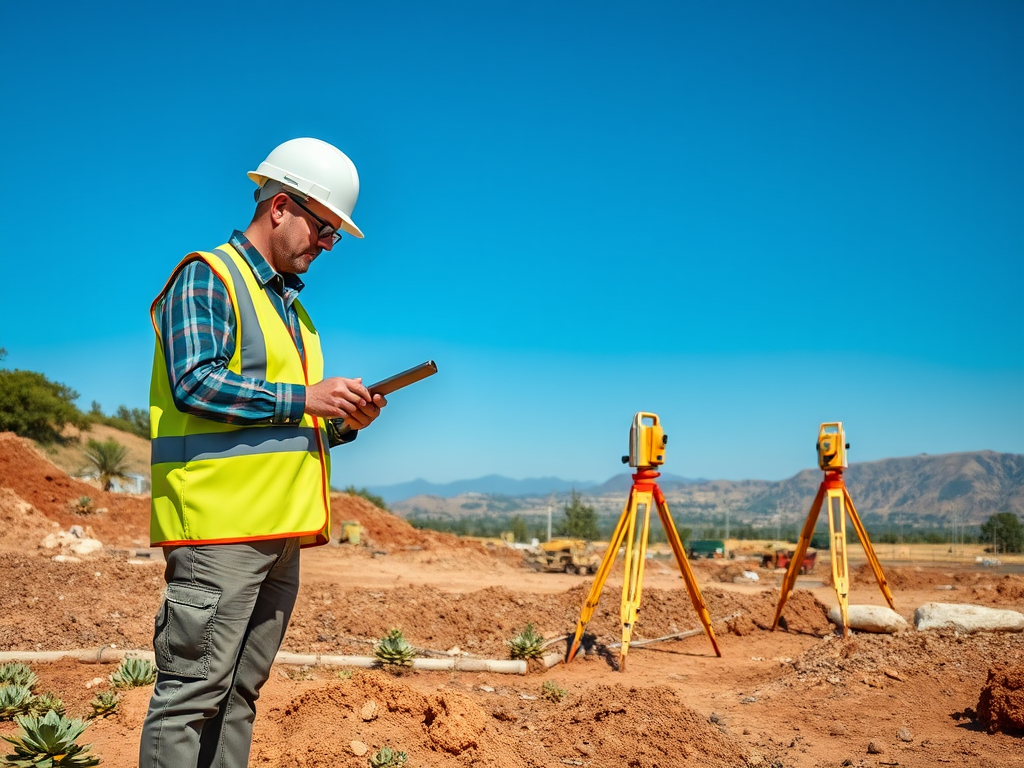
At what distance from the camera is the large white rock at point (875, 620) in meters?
9.06

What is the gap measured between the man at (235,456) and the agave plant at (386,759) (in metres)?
1.28

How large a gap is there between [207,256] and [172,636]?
1089mm

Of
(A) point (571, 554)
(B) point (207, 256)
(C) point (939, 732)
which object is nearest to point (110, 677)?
(B) point (207, 256)

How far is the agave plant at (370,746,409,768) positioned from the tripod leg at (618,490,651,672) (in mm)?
3276

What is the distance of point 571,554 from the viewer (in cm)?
2117

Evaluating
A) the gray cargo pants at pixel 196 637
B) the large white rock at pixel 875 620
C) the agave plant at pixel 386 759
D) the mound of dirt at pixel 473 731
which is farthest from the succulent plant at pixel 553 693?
the large white rock at pixel 875 620

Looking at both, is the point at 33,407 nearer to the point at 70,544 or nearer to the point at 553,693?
the point at 70,544

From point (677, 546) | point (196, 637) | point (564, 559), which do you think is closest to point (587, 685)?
point (677, 546)

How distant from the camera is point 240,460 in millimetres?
2404

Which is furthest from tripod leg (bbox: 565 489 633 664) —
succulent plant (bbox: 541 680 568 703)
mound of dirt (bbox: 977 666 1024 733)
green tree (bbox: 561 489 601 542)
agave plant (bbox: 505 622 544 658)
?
green tree (bbox: 561 489 601 542)

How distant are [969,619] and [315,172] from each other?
8.23 m

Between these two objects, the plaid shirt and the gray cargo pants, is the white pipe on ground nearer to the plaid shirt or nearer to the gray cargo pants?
the gray cargo pants

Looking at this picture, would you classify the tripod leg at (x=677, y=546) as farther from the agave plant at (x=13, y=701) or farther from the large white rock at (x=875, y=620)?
the agave plant at (x=13, y=701)

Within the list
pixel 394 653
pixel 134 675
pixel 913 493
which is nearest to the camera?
pixel 134 675
